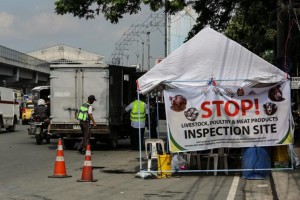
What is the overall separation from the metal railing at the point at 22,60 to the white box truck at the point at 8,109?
24677 millimetres

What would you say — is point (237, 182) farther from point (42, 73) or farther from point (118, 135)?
point (42, 73)

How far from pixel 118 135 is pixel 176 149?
790 cm

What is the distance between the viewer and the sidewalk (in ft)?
25.9

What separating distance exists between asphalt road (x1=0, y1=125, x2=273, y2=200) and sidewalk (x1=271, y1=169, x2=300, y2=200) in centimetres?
28

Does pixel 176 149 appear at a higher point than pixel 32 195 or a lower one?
higher

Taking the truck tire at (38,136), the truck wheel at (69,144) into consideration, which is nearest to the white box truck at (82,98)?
the truck wheel at (69,144)

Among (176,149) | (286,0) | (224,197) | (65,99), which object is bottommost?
(224,197)

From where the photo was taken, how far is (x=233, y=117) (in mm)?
11000

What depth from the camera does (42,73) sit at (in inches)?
3019

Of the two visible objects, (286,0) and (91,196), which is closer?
(91,196)

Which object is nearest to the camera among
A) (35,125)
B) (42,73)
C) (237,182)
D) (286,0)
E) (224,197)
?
(224,197)

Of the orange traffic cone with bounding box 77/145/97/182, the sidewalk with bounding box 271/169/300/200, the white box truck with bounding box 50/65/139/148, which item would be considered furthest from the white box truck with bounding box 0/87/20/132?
the sidewalk with bounding box 271/169/300/200

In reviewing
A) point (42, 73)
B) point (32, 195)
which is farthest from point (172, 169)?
point (42, 73)

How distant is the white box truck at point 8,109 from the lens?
2902 cm
